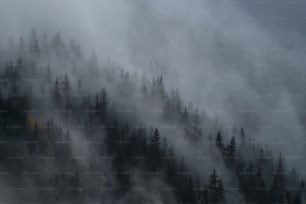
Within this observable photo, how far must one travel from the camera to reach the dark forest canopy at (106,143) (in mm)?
2525

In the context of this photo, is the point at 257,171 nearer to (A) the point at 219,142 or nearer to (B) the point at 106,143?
(A) the point at 219,142

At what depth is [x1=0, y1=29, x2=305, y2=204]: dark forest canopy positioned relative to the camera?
8.29 ft

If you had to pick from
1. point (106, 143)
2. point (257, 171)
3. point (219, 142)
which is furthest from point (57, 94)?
point (257, 171)

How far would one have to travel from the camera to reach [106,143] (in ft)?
8.35

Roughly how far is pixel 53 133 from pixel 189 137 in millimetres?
687

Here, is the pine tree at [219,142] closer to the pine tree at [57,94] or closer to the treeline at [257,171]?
the treeline at [257,171]

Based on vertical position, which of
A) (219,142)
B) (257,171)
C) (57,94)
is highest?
(57,94)

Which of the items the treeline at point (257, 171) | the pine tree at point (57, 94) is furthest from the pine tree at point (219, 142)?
the pine tree at point (57, 94)

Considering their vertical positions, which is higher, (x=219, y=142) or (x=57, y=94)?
(x=57, y=94)

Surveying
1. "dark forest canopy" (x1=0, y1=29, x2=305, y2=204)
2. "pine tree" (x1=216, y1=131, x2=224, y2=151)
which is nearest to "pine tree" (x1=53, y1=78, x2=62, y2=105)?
"dark forest canopy" (x1=0, y1=29, x2=305, y2=204)

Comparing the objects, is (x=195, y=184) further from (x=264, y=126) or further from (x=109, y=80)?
(x=109, y=80)

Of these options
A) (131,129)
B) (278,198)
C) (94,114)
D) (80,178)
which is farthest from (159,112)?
(278,198)

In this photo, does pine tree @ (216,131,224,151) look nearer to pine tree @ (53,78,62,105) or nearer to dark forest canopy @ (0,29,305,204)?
dark forest canopy @ (0,29,305,204)

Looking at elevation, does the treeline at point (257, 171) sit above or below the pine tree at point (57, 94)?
below
